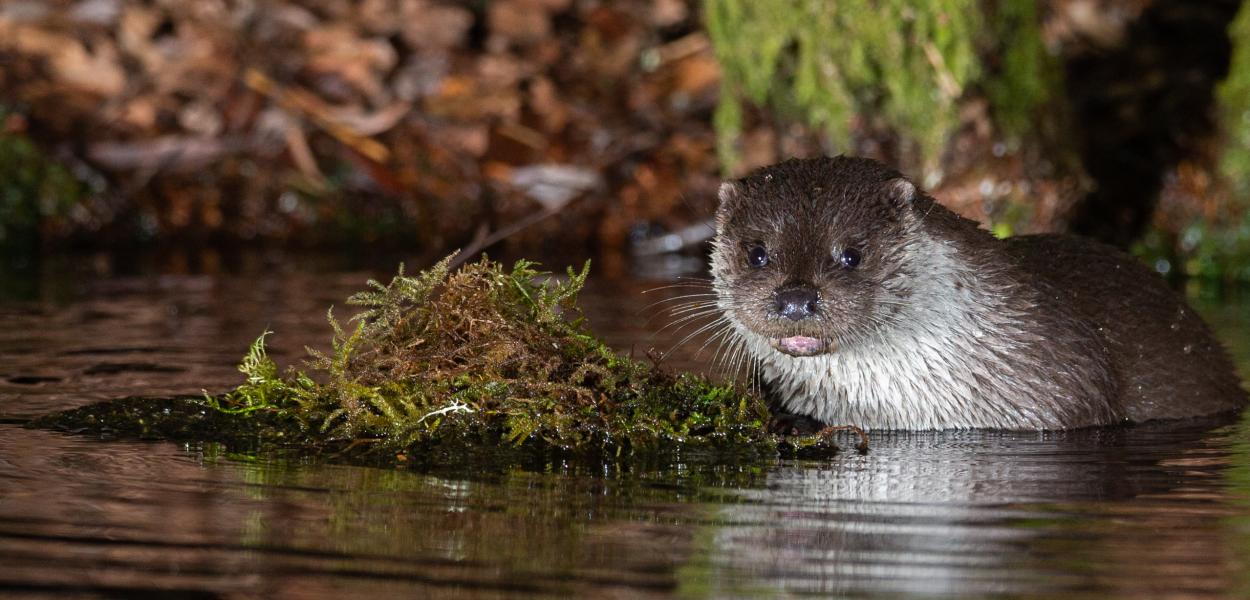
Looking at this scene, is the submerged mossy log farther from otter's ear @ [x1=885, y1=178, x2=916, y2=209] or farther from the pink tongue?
otter's ear @ [x1=885, y1=178, x2=916, y2=209]

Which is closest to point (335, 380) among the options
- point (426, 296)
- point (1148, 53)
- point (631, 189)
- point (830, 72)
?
point (426, 296)

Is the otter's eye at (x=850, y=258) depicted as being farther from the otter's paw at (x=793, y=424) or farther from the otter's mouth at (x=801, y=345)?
the otter's paw at (x=793, y=424)

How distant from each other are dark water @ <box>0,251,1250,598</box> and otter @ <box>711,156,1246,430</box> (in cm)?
20

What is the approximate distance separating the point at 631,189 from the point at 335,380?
8.08 meters

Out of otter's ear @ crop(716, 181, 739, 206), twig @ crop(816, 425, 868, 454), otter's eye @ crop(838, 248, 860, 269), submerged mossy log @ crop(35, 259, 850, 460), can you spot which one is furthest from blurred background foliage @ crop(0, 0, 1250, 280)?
submerged mossy log @ crop(35, 259, 850, 460)

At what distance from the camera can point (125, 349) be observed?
26.2 feet

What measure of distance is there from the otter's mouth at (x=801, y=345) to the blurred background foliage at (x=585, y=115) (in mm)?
5048

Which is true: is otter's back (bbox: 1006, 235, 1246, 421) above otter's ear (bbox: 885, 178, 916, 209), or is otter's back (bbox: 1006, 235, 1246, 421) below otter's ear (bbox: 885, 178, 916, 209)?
below

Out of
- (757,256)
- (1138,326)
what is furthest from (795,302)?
(1138,326)

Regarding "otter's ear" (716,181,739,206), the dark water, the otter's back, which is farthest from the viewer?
the otter's back

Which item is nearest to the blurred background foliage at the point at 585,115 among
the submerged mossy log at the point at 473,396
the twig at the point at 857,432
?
the twig at the point at 857,432

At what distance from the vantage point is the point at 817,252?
598 cm

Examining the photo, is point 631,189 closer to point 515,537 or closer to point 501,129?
point 501,129

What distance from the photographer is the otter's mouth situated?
5973 millimetres
